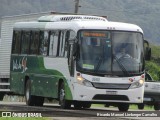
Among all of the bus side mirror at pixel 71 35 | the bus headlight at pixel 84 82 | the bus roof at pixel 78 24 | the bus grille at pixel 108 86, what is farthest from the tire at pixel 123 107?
the bus side mirror at pixel 71 35

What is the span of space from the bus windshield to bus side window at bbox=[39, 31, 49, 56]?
2.80 metres

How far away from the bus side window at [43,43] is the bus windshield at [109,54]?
280cm

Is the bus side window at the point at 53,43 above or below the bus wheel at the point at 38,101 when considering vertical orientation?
above

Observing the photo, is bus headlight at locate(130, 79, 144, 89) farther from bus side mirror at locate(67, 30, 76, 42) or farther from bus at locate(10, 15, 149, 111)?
bus side mirror at locate(67, 30, 76, 42)

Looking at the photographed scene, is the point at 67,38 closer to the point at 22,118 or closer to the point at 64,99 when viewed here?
the point at 64,99

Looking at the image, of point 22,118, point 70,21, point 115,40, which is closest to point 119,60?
point 115,40

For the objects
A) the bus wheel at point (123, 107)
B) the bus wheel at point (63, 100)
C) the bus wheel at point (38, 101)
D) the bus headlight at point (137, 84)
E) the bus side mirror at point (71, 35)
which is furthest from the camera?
the bus wheel at point (38, 101)

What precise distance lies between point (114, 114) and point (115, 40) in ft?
12.5

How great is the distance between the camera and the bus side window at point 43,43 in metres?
31.0

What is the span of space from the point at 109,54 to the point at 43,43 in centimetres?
A: 361

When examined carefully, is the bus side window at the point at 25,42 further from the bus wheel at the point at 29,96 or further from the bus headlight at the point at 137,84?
the bus headlight at the point at 137,84

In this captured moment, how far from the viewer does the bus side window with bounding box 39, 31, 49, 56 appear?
3097 centimetres

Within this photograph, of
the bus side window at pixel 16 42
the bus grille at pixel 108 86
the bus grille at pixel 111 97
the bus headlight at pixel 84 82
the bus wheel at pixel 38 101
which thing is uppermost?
the bus side window at pixel 16 42

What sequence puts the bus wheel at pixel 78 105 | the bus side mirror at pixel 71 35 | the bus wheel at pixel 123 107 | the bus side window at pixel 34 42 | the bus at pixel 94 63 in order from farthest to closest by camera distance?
the bus side window at pixel 34 42
the bus wheel at pixel 78 105
the bus wheel at pixel 123 107
the bus side mirror at pixel 71 35
the bus at pixel 94 63
